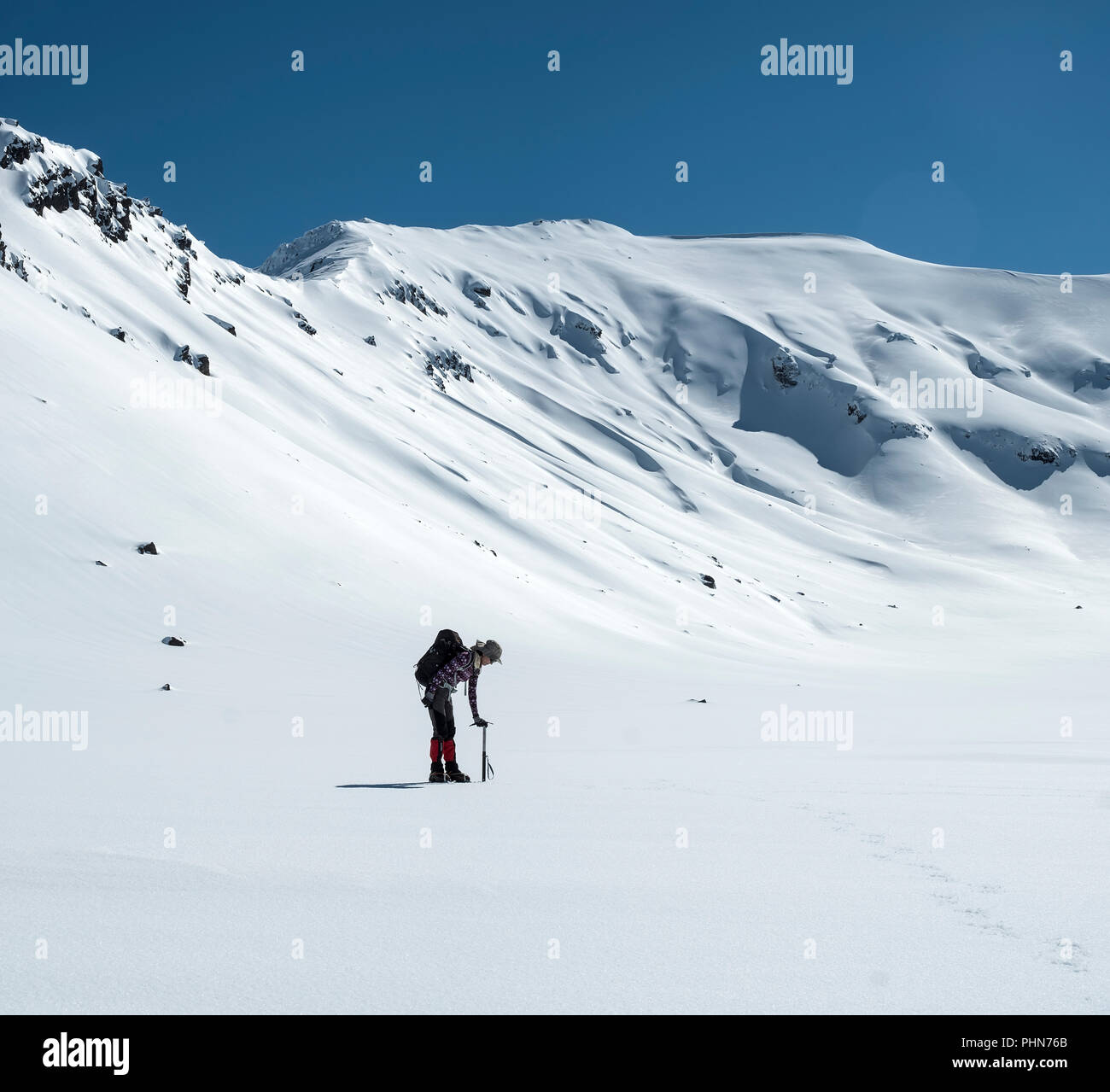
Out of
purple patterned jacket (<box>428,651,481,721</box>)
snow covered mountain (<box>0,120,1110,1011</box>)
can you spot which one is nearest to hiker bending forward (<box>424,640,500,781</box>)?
purple patterned jacket (<box>428,651,481,721</box>)

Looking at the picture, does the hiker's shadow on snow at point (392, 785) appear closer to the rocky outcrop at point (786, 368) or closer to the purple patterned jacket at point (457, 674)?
the purple patterned jacket at point (457, 674)

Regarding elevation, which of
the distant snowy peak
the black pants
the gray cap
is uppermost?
the distant snowy peak

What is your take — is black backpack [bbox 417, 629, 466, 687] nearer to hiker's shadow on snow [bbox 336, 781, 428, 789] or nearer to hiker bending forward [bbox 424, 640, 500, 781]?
hiker bending forward [bbox 424, 640, 500, 781]

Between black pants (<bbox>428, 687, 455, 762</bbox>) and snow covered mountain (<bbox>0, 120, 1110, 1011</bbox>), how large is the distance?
0.87 meters

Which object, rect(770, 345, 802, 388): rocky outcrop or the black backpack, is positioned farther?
rect(770, 345, 802, 388): rocky outcrop

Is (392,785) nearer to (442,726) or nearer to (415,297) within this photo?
(442,726)

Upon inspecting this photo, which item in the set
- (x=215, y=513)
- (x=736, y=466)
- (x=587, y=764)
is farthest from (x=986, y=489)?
(x=587, y=764)

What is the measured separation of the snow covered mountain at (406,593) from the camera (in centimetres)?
691

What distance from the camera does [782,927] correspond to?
219 inches

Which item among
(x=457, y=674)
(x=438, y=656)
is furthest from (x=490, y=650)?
(x=438, y=656)

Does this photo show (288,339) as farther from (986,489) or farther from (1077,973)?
(986,489)

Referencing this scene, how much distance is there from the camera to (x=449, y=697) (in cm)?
1200

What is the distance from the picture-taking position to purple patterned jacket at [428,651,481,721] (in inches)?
464

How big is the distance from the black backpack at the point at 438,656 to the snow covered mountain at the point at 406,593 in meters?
1.54
